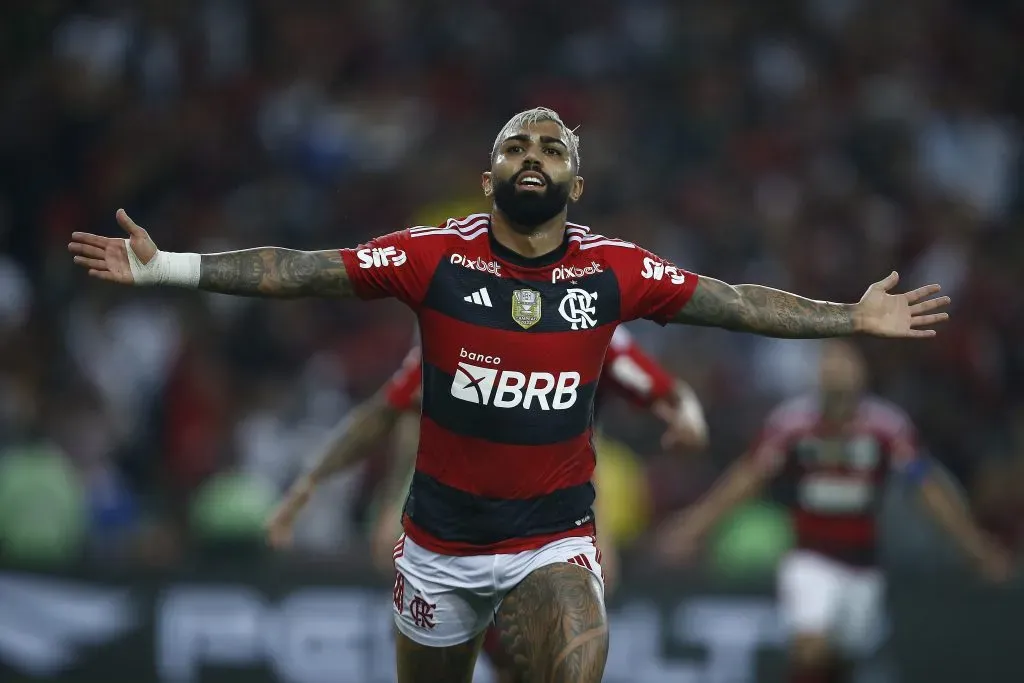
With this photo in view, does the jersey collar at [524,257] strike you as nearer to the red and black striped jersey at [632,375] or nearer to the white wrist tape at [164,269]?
the white wrist tape at [164,269]

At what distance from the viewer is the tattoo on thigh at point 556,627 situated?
5.39 metres

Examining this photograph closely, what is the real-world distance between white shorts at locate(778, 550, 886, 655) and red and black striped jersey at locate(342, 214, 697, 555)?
4770mm

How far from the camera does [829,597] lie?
1025 cm

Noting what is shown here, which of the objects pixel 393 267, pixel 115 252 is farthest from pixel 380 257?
pixel 115 252

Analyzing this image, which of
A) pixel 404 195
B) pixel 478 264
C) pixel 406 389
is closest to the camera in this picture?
pixel 478 264

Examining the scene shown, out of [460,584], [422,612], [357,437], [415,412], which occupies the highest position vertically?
[415,412]

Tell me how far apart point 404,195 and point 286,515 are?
23.1ft

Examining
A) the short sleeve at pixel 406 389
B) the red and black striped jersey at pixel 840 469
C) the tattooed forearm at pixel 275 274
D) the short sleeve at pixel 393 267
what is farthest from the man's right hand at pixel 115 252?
the red and black striped jersey at pixel 840 469

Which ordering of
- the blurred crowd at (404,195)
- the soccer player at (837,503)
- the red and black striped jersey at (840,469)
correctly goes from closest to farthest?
1. the soccer player at (837,503)
2. the red and black striped jersey at (840,469)
3. the blurred crowd at (404,195)

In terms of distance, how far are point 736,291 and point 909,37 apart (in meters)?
10.8

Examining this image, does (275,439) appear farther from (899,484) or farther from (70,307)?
(899,484)

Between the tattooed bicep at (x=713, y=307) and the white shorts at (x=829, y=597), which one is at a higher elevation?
the tattooed bicep at (x=713, y=307)

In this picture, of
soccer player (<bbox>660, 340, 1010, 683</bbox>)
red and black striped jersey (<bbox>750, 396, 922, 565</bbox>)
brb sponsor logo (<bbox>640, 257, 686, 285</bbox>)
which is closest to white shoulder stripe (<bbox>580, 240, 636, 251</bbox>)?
brb sponsor logo (<bbox>640, 257, 686, 285</bbox>)

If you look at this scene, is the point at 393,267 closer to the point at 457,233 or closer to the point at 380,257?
the point at 380,257
